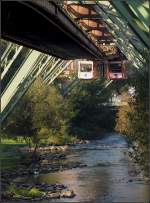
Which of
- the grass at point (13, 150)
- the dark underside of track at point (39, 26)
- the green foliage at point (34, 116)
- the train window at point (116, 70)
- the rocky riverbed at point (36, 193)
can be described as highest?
Answer: the train window at point (116, 70)

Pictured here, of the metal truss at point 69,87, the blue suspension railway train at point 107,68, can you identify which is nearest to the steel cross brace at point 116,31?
the blue suspension railway train at point 107,68

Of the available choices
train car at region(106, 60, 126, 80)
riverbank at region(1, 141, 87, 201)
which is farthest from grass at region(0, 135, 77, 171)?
train car at region(106, 60, 126, 80)

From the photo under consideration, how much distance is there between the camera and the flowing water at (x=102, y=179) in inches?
1435

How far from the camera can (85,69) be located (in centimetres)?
5816

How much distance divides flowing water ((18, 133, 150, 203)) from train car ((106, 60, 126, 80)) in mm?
7442

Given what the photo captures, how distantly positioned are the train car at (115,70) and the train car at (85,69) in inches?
65.3

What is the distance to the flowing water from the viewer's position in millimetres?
36438

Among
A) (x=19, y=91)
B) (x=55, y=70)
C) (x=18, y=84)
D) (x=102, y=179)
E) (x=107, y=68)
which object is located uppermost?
(x=55, y=70)

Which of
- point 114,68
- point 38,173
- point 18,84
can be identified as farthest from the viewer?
point 114,68

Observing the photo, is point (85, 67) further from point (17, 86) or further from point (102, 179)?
point (102, 179)

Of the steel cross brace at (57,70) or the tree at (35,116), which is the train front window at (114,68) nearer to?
the tree at (35,116)

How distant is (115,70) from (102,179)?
17017mm

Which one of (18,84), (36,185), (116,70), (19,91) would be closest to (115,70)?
(116,70)

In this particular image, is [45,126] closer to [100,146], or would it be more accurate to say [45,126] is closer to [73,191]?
[100,146]
